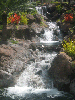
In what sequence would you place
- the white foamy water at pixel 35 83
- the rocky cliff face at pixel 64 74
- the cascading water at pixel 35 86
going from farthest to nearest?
the rocky cliff face at pixel 64 74
the white foamy water at pixel 35 83
the cascading water at pixel 35 86

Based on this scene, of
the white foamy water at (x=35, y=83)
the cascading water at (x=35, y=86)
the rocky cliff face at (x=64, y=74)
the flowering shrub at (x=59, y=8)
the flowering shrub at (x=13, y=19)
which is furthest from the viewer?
the flowering shrub at (x=59, y=8)

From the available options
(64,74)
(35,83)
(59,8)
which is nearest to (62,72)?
(64,74)

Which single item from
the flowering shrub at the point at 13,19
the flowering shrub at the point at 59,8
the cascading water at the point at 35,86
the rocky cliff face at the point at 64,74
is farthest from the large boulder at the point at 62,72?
the flowering shrub at the point at 59,8

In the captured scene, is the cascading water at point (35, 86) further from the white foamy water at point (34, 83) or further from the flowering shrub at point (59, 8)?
the flowering shrub at point (59, 8)

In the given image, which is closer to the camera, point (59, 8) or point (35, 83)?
point (35, 83)

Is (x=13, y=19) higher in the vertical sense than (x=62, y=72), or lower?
higher

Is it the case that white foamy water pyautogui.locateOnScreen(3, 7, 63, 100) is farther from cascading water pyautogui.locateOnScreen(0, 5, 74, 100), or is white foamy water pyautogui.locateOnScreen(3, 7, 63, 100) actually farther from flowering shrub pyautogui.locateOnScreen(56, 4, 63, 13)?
flowering shrub pyautogui.locateOnScreen(56, 4, 63, 13)

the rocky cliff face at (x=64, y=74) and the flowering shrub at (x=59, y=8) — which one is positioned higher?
the flowering shrub at (x=59, y=8)

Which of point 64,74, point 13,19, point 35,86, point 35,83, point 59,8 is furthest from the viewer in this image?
point 59,8

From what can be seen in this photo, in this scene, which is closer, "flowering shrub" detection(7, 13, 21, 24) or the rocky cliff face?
the rocky cliff face

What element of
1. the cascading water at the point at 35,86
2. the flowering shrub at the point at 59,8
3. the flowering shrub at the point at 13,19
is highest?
the flowering shrub at the point at 59,8

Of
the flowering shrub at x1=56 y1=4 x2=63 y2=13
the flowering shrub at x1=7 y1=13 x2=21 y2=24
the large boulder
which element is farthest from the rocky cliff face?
the flowering shrub at x1=56 y1=4 x2=63 y2=13

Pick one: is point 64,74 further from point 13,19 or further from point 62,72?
point 13,19

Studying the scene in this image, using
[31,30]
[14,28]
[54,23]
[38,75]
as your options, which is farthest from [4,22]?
[54,23]
